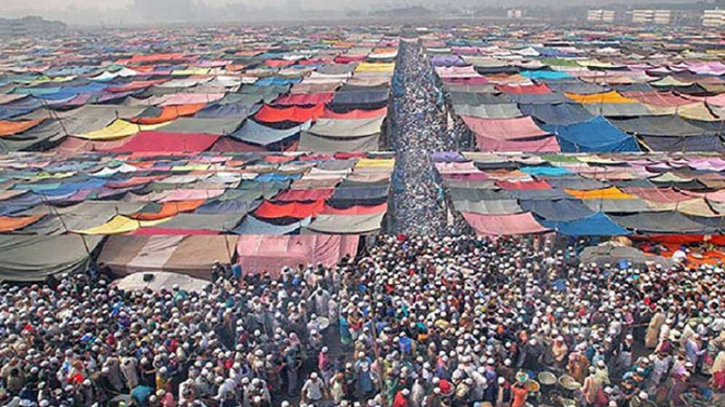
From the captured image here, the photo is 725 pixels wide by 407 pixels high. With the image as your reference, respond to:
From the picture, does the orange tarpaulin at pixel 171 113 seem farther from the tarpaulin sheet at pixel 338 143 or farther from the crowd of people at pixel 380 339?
the crowd of people at pixel 380 339

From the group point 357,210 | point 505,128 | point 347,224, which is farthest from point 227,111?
point 347,224

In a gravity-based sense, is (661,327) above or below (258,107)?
below

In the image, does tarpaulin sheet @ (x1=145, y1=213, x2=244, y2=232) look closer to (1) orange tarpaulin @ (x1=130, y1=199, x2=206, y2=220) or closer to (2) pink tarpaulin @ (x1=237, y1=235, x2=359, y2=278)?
(1) orange tarpaulin @ (x1=130, y1=199, x2=206, y2=220)

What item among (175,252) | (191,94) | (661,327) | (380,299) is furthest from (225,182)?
(191,94)

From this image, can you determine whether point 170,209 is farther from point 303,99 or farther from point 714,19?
point 714,19

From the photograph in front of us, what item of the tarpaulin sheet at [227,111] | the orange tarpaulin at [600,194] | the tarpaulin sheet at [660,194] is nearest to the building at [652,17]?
the tarpaulin sheet at [227,111]

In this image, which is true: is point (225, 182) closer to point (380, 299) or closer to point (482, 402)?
point (380, 299)

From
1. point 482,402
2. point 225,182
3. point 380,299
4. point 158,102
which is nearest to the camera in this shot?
point 482,402
